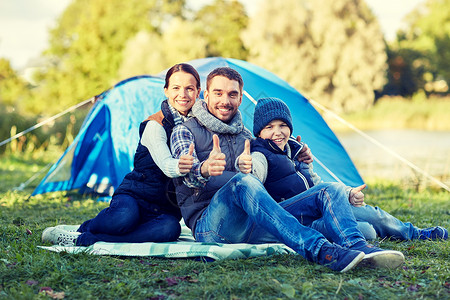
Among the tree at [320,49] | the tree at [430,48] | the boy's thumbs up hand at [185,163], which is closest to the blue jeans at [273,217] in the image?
the boy's thumbs up hand at [185,163]

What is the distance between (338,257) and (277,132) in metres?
0.89

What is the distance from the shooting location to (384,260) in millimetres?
2641

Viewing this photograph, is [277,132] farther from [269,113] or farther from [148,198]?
[148,198]

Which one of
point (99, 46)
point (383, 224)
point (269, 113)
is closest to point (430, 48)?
point (99, 46)

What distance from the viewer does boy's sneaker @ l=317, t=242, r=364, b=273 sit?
2.53 meters

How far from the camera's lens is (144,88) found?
556 cm

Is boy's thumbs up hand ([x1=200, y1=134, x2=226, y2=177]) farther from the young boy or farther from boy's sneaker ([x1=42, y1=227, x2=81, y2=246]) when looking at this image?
boy's sneaker ([x1=42, y1=227, x2=81, y2=246])

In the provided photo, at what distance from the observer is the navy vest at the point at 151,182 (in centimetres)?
327

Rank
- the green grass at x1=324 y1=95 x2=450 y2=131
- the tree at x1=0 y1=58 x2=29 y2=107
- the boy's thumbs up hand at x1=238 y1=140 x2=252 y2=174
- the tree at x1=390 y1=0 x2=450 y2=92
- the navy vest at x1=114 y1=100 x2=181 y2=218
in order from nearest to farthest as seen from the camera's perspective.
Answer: the boy's thumbs up hand at x1=238 y1=140 x2=252 y2=174
the navy vest at x1=114 y1=100 x2=181 y2=218
the green grass at x1=324 y1=95 x2=450 y2=131
the tree at x1=0 y1=58 x2=29 y2=107
the tree at x1=390 y1=0 x2=450 y2=92

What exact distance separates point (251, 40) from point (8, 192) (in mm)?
20051

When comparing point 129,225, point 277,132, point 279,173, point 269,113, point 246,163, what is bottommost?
point 129,225

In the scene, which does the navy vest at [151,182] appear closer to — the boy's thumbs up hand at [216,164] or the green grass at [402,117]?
the boy's thumbs up hand at [216,164]

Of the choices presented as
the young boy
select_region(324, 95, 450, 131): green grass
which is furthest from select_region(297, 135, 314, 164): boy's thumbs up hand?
select_region(324, 95, 450, 131): green grass

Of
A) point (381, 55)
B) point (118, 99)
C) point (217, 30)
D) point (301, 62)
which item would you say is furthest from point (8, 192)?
point (217, 30)
